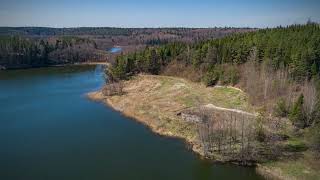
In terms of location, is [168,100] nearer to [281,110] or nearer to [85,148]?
[281,110]

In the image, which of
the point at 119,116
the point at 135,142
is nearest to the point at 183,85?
the point at 119,116

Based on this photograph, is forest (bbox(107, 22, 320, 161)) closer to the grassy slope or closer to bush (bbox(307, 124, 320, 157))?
bush (bbox(307, 124, 320, 157))

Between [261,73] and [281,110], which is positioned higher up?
[261,73]

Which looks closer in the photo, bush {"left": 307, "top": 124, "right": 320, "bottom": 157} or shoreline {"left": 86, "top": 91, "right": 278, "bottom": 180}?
shoreline {"left": 86, "top": 91, "right": 278, "bottom": 180}

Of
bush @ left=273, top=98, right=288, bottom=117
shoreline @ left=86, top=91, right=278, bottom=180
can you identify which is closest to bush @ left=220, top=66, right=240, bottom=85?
bush @ left=273, top=98, right=288, bottom=117

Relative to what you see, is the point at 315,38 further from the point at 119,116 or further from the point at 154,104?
the point at 119,116

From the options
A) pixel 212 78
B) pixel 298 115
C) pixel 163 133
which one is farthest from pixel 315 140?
pixel 212 78

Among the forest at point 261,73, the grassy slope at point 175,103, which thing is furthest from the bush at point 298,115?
the grassy slope at point 175,103
